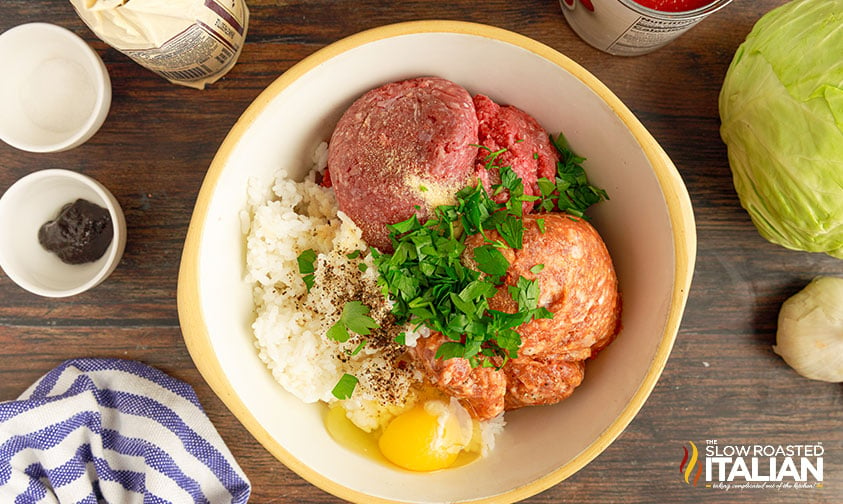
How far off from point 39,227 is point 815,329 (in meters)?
2.85

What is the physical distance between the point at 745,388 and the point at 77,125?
2.69m

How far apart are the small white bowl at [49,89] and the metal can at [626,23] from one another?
1.67 m

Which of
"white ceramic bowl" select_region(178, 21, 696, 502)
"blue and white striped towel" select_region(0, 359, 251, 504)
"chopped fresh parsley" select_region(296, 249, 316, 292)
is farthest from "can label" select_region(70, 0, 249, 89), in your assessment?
"blue and white striped towel" select_region(0, 359, 251, 504)

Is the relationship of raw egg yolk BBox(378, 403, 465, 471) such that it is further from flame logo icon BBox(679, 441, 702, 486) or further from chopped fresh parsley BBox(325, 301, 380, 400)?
flame logo icon BBox(679, 441, 702, 486)

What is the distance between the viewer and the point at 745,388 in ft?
8.04

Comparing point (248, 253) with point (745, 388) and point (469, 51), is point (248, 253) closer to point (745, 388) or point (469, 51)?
point (469, 51)

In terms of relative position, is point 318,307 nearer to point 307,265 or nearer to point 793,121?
point 307,265

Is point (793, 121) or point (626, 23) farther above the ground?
point (626, 23)

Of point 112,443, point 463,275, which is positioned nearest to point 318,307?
point 463,275

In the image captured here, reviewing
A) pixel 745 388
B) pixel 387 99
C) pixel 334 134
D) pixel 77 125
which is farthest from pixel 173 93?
pixel 745 388

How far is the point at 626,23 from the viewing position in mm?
2012

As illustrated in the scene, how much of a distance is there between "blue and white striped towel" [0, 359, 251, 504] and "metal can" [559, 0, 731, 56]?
1.96 meters

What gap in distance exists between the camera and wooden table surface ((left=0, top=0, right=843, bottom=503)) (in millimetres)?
2355

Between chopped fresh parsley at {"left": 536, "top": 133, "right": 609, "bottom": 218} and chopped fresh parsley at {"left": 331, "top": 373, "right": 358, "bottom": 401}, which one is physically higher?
chopped fresh parsley at {"left": 536, "top": 133, "right": 609, "bottom": 218}
